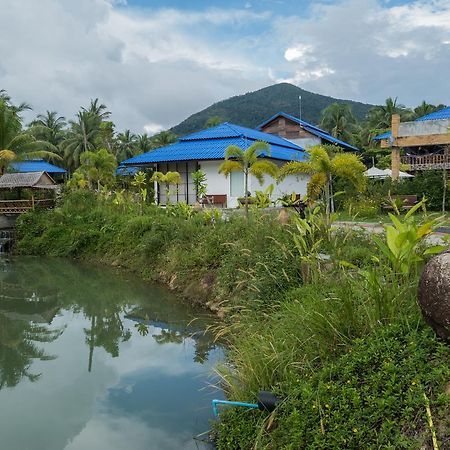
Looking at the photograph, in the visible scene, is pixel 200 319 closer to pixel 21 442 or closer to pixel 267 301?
pixel 267 301

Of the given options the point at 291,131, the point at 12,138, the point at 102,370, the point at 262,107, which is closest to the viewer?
the point at 102,370

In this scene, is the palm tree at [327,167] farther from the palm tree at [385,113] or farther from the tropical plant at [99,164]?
the palm tree at [385,113]

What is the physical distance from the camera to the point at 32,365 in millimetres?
7109

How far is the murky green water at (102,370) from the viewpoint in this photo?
4996mm

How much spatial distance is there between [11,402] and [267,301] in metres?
3.63

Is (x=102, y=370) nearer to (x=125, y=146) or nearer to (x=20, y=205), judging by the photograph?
(x=20, y=205)

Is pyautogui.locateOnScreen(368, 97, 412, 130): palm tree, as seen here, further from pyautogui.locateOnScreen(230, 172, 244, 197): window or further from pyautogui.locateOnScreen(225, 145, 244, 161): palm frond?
pyautogui.locateOnScreen(225, 145, 244, 161): palm frond

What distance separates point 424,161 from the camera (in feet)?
76.3

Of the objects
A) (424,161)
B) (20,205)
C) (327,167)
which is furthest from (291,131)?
(327,167)

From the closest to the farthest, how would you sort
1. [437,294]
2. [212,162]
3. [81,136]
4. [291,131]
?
1. [437,294]
2. [212,162]
3. [291,131]
4. [81,136]

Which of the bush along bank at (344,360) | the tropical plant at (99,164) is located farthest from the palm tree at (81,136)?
the bush along bank at (344,360)

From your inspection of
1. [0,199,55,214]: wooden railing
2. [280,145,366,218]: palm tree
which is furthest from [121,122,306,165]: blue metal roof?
[280,145,366,218]: palm tree

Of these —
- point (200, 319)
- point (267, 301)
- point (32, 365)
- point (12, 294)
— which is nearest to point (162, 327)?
point (200, 319)

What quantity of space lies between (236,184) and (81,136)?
921 inches
